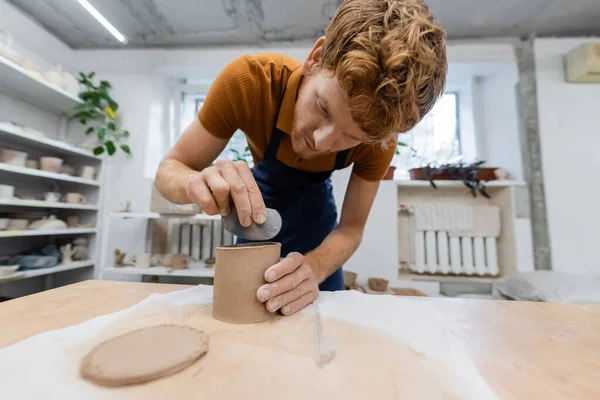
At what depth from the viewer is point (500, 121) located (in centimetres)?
257

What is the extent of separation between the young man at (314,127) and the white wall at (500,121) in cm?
210

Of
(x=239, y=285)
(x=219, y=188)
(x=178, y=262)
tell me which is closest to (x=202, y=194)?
(x=219, y=188)

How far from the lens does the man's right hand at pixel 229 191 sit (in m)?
0.58

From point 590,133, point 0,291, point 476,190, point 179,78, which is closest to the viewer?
point 0,291

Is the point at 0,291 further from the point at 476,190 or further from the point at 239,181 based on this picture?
the point at 476,190

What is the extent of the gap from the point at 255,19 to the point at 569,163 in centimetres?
275

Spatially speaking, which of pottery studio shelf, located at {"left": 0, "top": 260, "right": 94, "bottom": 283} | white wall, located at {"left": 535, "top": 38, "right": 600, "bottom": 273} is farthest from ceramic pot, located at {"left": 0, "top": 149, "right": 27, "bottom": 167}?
white wall, located at {"left": 535, "top": 38, "right": 600, "bottom": 273}

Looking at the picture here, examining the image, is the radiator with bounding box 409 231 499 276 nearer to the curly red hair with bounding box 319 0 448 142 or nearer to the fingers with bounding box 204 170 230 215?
the curly red hair with bounding box 319 0 448 142

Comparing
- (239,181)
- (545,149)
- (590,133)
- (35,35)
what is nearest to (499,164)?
(545,149)

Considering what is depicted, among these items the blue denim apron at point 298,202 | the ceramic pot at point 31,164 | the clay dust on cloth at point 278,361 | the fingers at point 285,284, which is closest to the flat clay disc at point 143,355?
the clay dust on cloth at point 278,361

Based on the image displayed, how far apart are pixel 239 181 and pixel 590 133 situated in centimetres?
304

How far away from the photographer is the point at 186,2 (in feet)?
7.16

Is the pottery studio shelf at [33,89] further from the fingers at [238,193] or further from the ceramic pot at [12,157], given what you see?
the fingers at [238,193]

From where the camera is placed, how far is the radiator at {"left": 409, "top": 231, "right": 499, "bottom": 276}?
2.43 metres
